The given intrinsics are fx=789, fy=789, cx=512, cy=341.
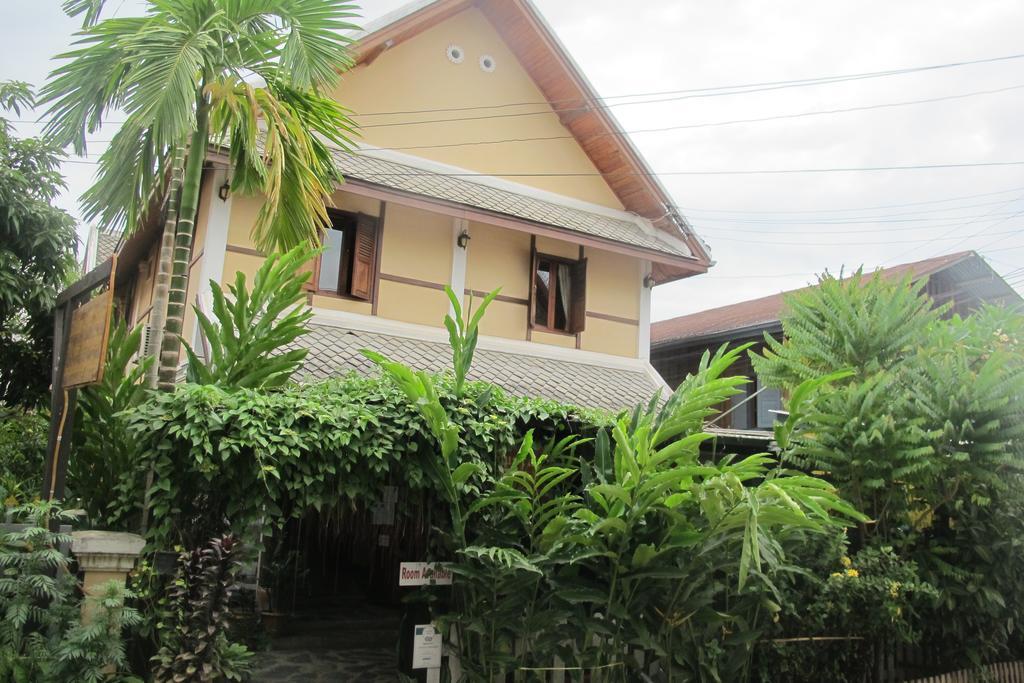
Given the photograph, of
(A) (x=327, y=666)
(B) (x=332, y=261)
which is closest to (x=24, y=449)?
(B) (x=332, y=261)

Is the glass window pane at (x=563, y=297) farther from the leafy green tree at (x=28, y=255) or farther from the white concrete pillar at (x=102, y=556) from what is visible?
the white concrete pillar at (x=102, y=556)

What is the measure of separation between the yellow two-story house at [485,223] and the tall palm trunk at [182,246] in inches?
116

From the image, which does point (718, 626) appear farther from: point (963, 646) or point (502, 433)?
point (963, 646)

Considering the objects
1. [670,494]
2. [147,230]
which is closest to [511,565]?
[670,494]

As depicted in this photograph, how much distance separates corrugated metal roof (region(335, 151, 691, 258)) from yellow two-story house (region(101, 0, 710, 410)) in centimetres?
4

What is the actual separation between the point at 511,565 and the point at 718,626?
1.95 metres

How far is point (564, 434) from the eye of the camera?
6.66m

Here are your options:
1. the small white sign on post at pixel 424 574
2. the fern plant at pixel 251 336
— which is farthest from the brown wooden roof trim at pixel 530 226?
the small white sign on post at pixel 424 574

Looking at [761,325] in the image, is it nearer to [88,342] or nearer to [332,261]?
[332,261]

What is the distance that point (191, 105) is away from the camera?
5.57 meters

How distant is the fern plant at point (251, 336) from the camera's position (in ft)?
18.9

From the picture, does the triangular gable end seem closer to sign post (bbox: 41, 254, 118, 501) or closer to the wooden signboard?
sign post (bbox: 41, 254, 118, 501)

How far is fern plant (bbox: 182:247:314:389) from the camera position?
5.77m

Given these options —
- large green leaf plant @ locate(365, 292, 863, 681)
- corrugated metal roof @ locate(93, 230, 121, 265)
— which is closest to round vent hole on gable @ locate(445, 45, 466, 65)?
large green leaf plant @ locate(365, 292, 863, 681)
